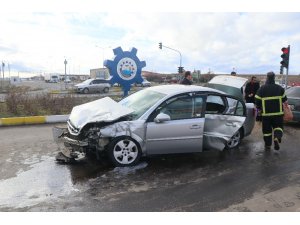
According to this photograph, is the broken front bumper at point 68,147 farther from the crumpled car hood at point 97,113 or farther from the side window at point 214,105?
the side window at point 214,105

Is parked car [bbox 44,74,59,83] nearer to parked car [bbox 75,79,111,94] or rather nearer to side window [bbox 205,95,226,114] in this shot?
parked car [bbox 75,79,111,94]

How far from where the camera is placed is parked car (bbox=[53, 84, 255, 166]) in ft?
20.4

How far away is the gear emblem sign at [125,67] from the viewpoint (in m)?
14.6

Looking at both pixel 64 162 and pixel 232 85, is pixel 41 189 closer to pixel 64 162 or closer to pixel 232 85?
pixel 64 162

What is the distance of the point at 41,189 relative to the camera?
5219 millimetres

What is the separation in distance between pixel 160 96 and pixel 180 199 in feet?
8.11

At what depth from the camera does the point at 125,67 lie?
48.7 ft

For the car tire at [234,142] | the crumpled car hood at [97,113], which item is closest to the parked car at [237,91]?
the car tire at [234,142]

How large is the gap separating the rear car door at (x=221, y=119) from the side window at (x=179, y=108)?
499mm

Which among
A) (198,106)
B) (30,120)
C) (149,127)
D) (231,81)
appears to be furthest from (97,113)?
(30,120)

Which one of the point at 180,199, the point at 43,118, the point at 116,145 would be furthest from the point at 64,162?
the point at 43,118

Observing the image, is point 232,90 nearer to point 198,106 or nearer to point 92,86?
point 198,106

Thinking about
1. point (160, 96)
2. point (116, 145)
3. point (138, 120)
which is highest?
point (160, 96)

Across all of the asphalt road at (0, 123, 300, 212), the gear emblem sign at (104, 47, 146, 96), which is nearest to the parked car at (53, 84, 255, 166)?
the asphalt road at (0, 123, 300, 212)
